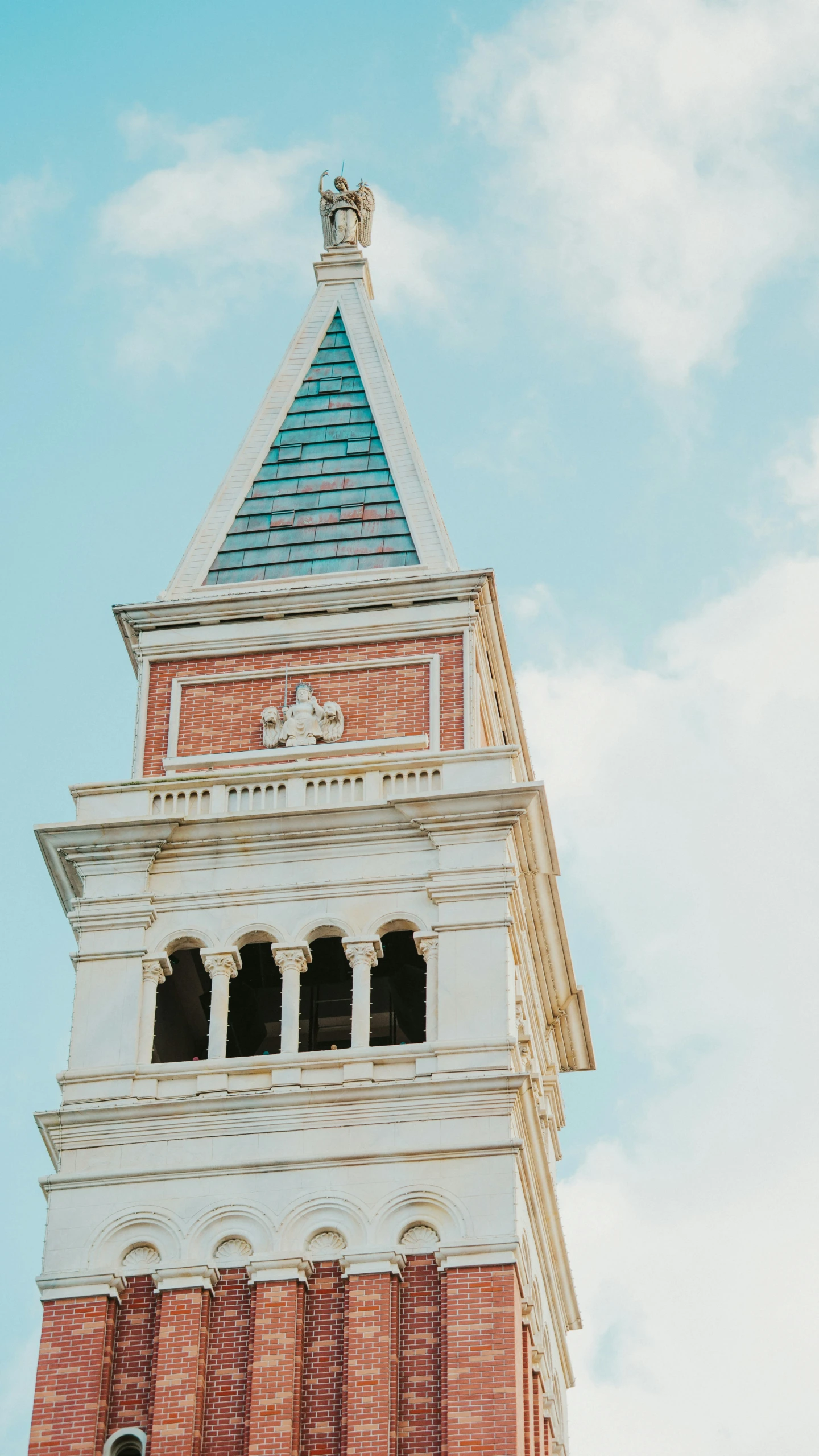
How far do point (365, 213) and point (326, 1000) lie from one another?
22.0 meters

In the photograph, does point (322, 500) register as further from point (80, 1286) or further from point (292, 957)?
point (80, 1286)

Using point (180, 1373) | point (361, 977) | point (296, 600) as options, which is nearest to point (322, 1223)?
point (180, 1373)

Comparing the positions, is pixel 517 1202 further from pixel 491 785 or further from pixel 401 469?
pixel 401 469

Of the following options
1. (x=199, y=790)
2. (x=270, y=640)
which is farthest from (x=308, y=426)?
(x=199, y=790)

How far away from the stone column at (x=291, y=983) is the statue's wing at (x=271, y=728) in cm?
515

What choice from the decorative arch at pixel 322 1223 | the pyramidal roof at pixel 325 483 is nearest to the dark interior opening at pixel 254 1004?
the decorative arch at pixel 322 1223

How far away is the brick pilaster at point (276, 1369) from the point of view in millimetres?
40781

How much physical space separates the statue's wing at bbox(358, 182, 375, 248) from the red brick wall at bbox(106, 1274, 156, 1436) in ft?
94.2

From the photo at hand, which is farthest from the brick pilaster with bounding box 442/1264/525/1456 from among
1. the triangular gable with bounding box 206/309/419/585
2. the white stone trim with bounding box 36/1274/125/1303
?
the triangular gable with bounding box 206/309/419/585

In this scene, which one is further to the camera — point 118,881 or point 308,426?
point 308,426

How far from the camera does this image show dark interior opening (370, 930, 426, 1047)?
47.8m

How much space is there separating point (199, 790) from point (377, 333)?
14724mm

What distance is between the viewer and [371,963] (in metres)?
45.9

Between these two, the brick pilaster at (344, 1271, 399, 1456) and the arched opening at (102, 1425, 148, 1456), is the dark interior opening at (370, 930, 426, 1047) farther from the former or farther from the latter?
the arched opening at (102, 1425, 148, 1456)
